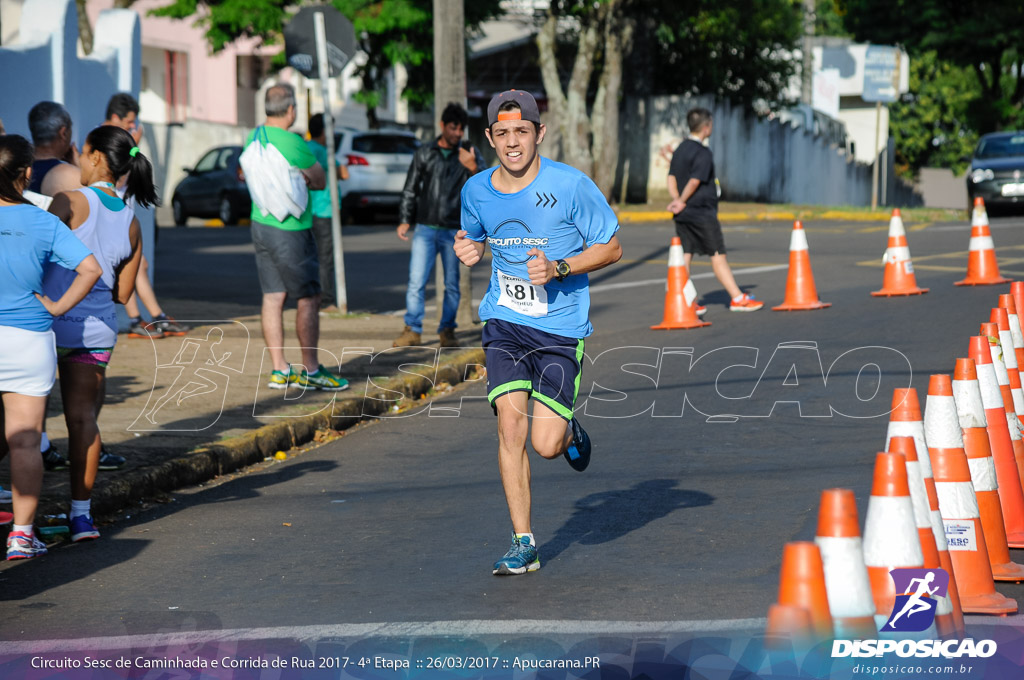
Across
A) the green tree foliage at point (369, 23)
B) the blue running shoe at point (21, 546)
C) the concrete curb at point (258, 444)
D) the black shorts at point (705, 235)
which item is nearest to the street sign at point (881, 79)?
the green tree foliage at point (369, 23)

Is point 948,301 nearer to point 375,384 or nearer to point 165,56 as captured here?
point 375,384

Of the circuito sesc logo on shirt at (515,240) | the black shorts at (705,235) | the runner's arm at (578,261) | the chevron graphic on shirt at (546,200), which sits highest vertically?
the chevron graphic on shirt at (546,200)

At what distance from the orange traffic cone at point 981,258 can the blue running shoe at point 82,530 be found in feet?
33.8

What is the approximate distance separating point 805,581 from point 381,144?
23.0 meters

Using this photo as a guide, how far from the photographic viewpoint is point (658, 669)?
4.31m

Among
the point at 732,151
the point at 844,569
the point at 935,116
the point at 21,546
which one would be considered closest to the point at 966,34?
the point at 935,116

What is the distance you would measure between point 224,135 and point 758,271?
24765 millimetres

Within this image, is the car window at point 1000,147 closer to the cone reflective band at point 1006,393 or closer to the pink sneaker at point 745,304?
the pink sneaker at point 745,304

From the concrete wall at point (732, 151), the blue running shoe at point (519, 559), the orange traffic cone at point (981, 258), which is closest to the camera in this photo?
the blue running shoe at point (519, 559)

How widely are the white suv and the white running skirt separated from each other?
19.7 meters

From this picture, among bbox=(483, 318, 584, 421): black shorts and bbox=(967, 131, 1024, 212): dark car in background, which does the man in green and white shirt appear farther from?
bbox=(967, 131, 1024, 212): dark car in background

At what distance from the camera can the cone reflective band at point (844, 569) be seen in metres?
3.68

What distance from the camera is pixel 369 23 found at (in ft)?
102

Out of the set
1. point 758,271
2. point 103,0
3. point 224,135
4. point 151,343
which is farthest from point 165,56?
point 151,343
